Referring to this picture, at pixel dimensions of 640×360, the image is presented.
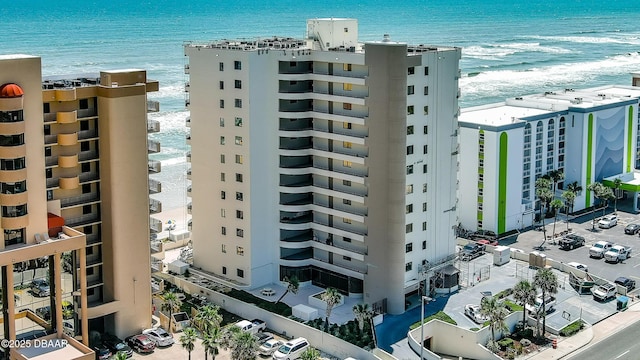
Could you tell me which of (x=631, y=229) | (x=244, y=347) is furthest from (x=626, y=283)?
(x=244, y=347)

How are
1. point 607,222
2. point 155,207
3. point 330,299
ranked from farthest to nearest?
point 607,222
point 155,207
point 330,299

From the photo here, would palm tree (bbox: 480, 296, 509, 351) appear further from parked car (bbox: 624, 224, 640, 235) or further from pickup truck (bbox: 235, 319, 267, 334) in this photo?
parked car (bbox: 624, 224, 640, 235)

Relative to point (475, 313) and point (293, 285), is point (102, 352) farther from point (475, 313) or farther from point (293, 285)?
point (475, 313)

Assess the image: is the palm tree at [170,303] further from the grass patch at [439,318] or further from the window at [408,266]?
the window at [408,266]

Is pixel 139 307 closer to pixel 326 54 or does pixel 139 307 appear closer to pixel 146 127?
pixel 146 127

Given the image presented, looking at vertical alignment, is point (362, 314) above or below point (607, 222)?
below

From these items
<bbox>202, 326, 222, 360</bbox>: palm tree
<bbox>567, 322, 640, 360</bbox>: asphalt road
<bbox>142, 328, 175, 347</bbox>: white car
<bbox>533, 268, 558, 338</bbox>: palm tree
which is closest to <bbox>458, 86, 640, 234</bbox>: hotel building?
<bbox>533, 268, 558, 338</bbox>: palm tree
